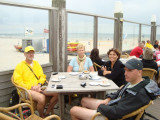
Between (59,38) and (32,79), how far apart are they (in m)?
1.57

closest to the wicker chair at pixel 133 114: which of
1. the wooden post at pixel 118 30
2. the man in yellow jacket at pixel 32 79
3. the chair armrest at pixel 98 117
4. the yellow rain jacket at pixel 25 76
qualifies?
the chair armrest at pixel 98 117

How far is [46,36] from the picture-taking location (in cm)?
444

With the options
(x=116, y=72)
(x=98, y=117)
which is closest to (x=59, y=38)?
(x=116, y=72)

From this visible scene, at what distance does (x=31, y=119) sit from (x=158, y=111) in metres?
2.68

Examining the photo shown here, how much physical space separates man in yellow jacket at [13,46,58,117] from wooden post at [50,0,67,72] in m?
1.11

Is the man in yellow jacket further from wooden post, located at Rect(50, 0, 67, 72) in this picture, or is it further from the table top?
wooden post, located at Rect(50, 0, 67, 72)

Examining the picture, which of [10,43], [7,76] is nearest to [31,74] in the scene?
[7,76]

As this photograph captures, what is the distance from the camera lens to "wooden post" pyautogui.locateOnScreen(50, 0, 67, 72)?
14.4 feet

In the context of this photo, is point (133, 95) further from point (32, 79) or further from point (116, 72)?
point (32, 79)

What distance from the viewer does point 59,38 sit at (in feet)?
14.7

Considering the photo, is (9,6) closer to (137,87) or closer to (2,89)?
(2,89)

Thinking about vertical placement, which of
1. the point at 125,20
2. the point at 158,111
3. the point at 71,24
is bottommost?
the point at 158,111

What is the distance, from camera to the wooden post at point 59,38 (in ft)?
14.4

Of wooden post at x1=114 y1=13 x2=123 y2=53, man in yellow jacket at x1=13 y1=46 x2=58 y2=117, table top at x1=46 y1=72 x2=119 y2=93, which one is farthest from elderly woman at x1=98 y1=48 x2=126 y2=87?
wooden post at x1=114 y1=13 x2=123 y2=53
